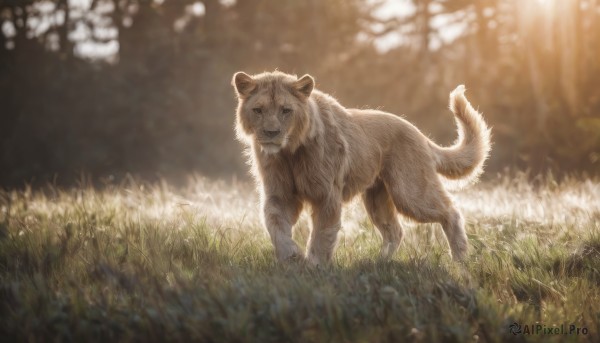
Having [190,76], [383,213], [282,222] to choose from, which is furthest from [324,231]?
[190,76]

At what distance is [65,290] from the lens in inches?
180

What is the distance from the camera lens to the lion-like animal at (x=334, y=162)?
5648mm

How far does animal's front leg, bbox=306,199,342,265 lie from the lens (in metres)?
5.66

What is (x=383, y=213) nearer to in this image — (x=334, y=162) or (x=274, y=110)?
(x=334, y=162)

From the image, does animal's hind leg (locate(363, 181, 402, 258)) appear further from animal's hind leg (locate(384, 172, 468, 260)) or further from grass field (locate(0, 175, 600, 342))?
animal's hind leg (locate(384, 172, 468, 260))

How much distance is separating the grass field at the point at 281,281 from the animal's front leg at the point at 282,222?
0.16 meters

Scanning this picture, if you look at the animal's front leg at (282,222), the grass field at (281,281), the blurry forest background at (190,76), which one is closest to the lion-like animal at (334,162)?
the animal's front leg at (282,222)

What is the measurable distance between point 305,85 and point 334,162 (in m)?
0.77

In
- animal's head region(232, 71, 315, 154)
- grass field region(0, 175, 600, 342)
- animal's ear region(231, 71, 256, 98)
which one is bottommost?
grass field region(0, 175, 600, 342)

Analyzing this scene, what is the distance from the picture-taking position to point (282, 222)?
5660 millimetres

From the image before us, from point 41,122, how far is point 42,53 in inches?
94.6

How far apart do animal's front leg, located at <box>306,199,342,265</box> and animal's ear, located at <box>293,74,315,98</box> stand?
1.03 meters

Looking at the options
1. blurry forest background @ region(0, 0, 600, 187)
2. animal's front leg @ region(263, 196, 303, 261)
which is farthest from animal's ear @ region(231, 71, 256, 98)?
blurry forest background @ region(0, 0, 600, 187)

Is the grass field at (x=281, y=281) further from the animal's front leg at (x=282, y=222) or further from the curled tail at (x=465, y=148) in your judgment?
the curled tail at (x=465, y=148)
